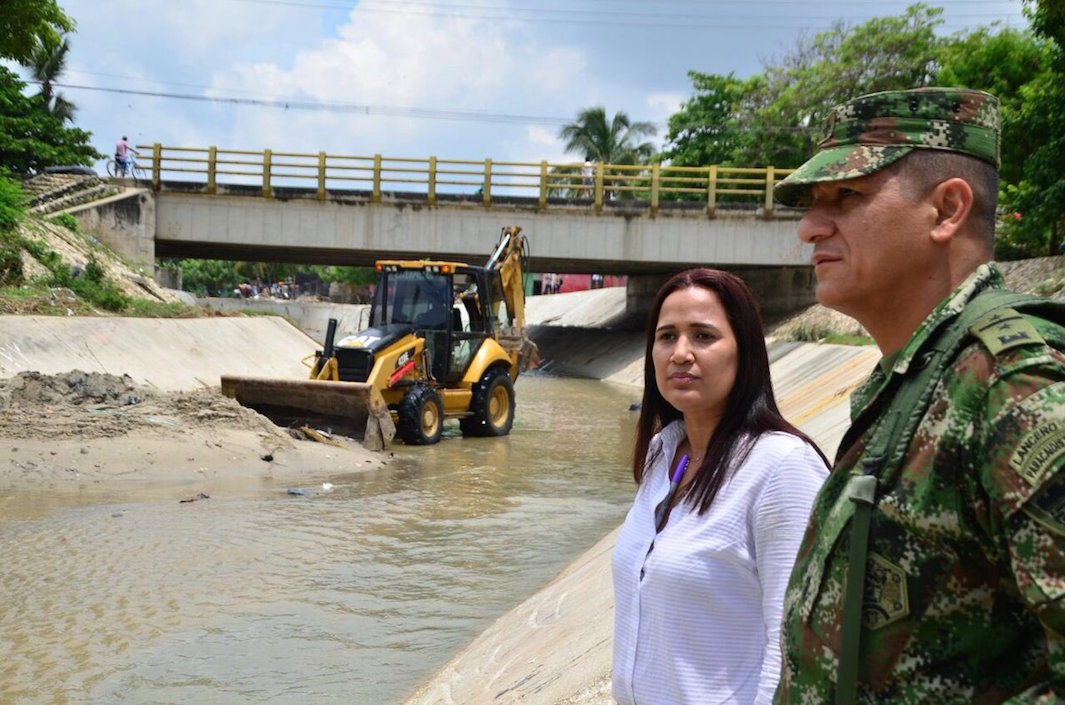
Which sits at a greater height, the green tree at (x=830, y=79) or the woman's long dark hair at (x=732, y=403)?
the green tree at (x=830, y=79)

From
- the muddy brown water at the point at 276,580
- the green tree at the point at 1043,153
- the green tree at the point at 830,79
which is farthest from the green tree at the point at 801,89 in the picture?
the muddy brown water at the point at 276,580

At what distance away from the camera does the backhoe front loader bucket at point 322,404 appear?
1470cm

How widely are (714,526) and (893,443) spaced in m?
0.90

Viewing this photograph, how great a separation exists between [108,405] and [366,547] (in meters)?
6.36

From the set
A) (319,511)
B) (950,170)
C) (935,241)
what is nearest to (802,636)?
(935,241)

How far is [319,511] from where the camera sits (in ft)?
34.9

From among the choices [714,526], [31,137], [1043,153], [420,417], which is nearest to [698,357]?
[714,526]

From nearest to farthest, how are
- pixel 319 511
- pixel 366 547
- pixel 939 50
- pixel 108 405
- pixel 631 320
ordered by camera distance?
pixel 366 547 → pixel 319 511 → pixel 108 405 → pixel 939 50 → pixel 631 320

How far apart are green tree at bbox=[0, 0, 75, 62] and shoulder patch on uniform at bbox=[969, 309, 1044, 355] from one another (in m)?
22.5

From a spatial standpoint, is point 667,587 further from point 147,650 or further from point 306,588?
point 306,588

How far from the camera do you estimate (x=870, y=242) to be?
1.69 metres

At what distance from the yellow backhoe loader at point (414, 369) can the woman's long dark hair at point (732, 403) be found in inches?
472

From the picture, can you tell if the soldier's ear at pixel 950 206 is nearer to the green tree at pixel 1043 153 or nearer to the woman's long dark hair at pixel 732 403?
the woman's long dark hair at pixel 732 403

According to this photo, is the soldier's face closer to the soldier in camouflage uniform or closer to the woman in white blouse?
the soldier in camouflage uniform
